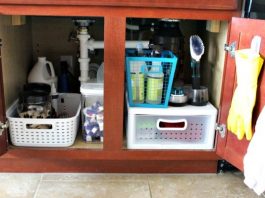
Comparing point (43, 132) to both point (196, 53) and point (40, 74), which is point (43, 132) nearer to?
point (40, 74)

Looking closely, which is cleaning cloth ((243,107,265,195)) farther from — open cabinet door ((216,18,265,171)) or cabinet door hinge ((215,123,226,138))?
cabinet door hinge ((215,123,226,138))

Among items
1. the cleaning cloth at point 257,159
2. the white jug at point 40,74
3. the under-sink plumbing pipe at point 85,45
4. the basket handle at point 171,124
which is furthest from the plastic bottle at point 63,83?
the cleaning cloth at point 257,159

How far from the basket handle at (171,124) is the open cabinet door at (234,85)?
14cm

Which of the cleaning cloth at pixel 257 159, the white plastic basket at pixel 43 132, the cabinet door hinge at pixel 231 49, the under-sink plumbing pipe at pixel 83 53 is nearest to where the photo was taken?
the cleaning cloth at pixel 257 159

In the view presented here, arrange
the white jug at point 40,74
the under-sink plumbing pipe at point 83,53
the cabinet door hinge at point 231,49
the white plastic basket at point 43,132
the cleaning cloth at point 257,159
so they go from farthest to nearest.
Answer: the white jug at point 40,74 < the under-sink plumbing pipe at point 83,53 < the white plastic basket at point 43,132 < the cabinet door hinge at point 231,49 < the cleaning cloth at point 257,159

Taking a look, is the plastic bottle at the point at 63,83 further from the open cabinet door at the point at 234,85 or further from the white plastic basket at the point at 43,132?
the open cabinet door at the point at 234,85

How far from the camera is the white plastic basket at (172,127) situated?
1.26 metres

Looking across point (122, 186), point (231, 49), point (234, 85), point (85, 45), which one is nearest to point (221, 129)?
point (234, 85)

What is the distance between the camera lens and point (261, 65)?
98 centimetres

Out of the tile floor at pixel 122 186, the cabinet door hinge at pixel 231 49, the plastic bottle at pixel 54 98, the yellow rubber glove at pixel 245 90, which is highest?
the cabinet door hinge at pixel 231 49

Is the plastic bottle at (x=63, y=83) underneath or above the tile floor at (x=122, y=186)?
above

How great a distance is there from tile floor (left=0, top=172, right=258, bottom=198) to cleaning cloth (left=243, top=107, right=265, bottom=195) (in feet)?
0.85

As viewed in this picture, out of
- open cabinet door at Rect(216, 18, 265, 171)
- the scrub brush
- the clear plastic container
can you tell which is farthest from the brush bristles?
the clear plastic container

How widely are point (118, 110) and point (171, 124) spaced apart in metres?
Result: 0.23
